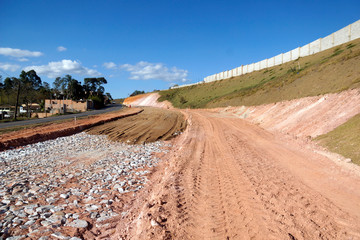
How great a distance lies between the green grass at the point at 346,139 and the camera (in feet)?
28.5

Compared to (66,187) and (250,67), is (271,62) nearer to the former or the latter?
(250,67)

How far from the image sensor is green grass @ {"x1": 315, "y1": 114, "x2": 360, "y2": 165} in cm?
867

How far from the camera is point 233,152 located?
35.0 feet

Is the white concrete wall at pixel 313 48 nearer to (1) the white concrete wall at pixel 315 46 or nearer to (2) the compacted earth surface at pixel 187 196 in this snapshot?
(1) the white concrete wall at pixel 315 46

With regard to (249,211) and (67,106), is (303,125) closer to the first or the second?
(249,211)

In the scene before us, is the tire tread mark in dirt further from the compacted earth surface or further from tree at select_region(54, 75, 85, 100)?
tree at select_region(54, 75, 85, 100)

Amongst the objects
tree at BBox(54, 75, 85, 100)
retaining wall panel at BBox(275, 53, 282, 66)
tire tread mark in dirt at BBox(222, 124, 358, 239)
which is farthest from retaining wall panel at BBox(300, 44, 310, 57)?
tree at BBox(54, 75, 85, 100)

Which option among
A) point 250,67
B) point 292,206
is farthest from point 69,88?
point 292,206

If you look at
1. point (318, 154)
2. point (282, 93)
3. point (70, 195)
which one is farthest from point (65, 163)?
point (282, 93)

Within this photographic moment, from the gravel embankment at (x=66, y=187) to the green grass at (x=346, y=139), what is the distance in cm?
833

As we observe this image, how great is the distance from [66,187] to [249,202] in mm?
5973

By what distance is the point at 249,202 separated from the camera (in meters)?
5.31

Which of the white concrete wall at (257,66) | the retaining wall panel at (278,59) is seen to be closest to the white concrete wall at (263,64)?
the white concrete wall at (257,66)

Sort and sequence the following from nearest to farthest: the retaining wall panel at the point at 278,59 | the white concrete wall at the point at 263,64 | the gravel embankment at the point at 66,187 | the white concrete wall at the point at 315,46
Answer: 1. the gravel embankment at the point at 66,187
2. the white concrete wall at the point at 315,46
3. the retaining wall panel at the point at 278,59
4. the white concrete wall at the point at 263,64
